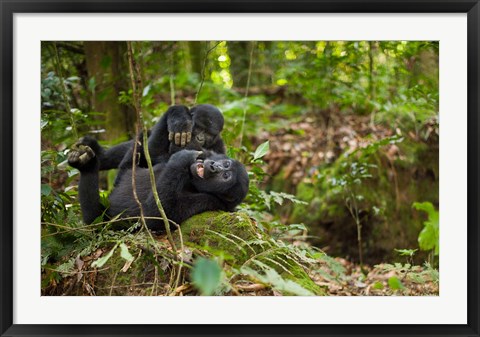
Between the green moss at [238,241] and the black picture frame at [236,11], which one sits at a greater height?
the black picture frame at [236,11]

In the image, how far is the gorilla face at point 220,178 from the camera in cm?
485

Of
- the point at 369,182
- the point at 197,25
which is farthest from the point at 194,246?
the point at 369,182

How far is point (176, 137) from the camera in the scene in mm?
5473

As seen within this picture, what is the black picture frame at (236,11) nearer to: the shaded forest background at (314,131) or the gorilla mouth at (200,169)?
the shaded forest background at (314,131)

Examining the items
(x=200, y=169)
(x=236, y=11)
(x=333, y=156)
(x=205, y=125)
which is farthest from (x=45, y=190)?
(x=333, y=156)

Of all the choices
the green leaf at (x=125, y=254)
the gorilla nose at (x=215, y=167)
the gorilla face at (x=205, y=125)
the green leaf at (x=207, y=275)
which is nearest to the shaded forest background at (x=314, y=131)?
the gorilla face at (x=205, y=125)

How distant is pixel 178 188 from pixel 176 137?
945mm

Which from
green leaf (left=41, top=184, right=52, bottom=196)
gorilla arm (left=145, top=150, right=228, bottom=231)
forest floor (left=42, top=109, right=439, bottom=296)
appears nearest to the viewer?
green leaf (left=41, top=184, right=52, bottom=196)

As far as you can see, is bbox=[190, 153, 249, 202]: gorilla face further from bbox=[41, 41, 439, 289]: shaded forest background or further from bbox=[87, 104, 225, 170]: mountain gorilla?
bbox=[41, 41, 439, 289]: shaded forest background

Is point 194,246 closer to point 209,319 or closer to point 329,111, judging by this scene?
point 209,319

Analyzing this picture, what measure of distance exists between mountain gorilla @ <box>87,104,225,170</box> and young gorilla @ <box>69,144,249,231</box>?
1.56ft

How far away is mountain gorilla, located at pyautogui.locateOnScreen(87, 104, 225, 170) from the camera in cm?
550

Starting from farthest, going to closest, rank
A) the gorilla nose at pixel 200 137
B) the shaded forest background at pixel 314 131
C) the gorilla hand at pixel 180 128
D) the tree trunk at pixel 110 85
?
the tree trunk at pixel 110 85, the shaded forest background at pixel 314 131, the gorilla nose at pixel 200 137, the gorilla hand at pixel 180 128

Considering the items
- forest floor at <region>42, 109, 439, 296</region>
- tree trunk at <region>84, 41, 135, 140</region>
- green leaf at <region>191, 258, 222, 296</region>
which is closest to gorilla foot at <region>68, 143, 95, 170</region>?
forest floor at <region>42, 109, 439, 296</region>
